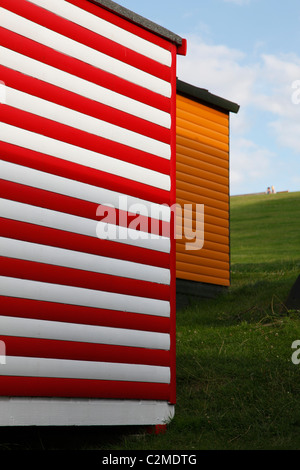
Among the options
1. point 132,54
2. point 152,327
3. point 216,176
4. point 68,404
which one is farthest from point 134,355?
point 216,176

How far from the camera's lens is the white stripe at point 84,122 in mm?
5355

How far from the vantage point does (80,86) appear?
5.89 m

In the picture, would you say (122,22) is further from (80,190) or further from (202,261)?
(202,261)

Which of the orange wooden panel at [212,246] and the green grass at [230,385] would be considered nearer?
the green grass at [230,385]

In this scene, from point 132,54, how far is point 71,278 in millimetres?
2559

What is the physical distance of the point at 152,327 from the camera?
6.21 meters

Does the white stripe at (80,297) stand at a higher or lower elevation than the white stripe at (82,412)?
higher

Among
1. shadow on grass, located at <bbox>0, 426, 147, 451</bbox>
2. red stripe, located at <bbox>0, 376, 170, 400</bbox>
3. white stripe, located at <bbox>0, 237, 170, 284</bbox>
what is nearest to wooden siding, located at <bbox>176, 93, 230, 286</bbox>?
white stripe, located at <bbox>0, 237, 170, 284</bbox>

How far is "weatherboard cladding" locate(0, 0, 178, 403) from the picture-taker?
17.1ft

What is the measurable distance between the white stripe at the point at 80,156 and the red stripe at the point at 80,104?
15.3 inches

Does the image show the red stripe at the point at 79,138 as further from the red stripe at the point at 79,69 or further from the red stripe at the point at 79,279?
the red stripe at the point at 79,279

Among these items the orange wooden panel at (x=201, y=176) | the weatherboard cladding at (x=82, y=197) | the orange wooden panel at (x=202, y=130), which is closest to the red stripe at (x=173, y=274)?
the weatherboard cladding at (x=82, y=197)

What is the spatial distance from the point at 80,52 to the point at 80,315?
8.44 ft
